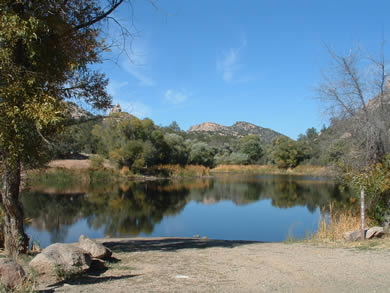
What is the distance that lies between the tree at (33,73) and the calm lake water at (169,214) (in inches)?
129

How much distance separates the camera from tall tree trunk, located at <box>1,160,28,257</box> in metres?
6.90

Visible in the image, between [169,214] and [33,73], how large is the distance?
43.4 ft

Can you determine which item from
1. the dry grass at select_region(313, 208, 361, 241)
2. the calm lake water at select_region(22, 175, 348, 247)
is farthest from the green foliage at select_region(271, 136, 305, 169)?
the dry grass at select_region(313, 208, 361, 241)

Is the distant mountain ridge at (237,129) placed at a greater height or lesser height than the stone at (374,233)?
greater

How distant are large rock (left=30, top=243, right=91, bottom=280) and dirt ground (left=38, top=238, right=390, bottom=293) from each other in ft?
0.65

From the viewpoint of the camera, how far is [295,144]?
52.3 metres

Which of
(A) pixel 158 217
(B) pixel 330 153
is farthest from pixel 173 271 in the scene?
(A) pixel 158 217

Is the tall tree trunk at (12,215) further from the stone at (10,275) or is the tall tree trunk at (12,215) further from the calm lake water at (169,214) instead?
the calm lake water at (169,214)

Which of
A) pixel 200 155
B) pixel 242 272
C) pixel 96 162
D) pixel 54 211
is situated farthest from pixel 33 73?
pixel 200 155

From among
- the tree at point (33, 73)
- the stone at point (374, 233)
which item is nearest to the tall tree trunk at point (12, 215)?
the tree at point (33, 73)

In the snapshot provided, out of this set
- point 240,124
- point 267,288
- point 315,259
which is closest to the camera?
point 267,288

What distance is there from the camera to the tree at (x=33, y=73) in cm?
582

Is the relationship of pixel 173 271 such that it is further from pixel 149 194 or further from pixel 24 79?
pixel 149 194

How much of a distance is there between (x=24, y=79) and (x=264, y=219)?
13537mm
